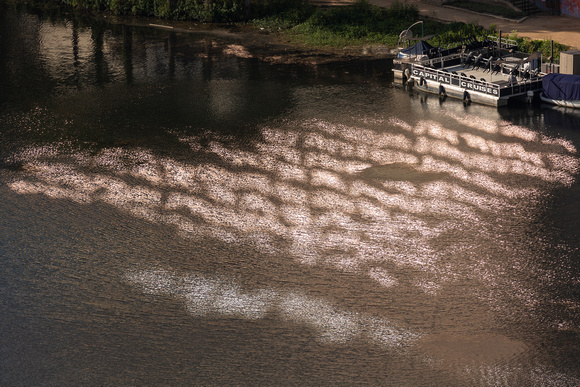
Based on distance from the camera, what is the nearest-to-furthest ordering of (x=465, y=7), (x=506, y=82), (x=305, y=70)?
(x=506, y=82) < (x=305, y=70) < (x=465, y=7)

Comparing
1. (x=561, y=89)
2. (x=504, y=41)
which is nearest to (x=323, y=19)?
(x=504, y=41)

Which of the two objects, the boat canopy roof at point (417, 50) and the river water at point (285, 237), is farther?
the boat canopy roof at point (417, 50)

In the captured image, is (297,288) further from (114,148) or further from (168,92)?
(168,92)

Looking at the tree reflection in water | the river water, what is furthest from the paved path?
the tree reflection in water

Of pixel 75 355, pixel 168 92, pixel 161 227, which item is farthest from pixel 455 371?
pixel 168 92

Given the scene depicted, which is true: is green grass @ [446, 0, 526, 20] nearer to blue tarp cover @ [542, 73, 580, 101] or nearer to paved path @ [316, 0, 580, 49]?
paved path @ [316, 0, 580, 49]

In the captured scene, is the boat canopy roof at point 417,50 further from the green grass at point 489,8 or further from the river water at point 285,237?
the green grass at point 489,8

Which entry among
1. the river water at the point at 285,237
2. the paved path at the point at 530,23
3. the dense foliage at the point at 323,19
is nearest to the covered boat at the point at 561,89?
the river water at the point at 285,237
